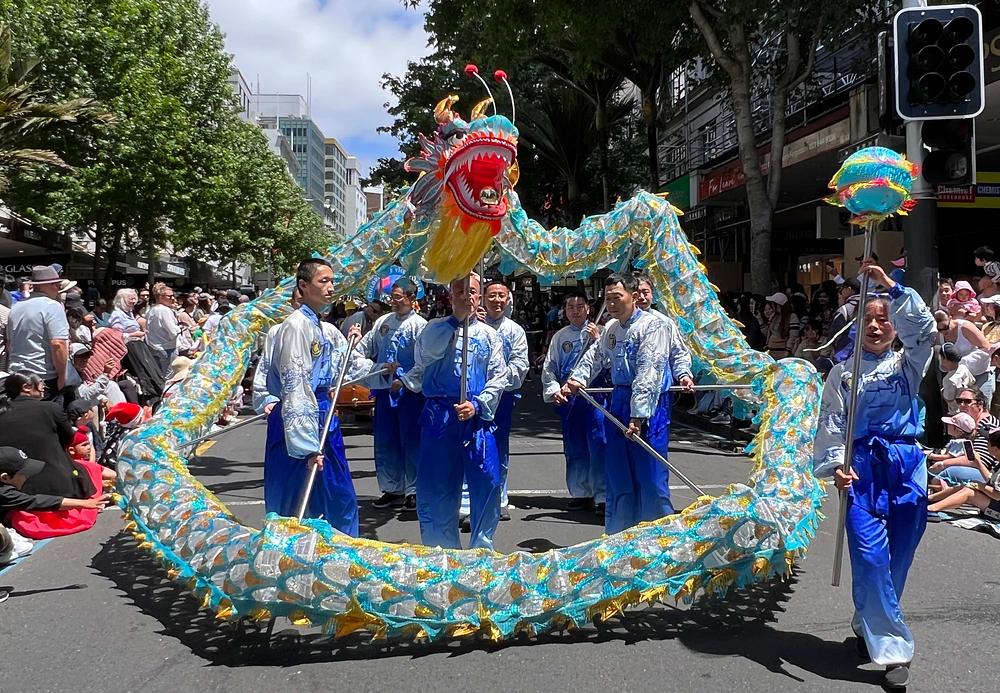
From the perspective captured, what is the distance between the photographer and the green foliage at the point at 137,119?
739 inches

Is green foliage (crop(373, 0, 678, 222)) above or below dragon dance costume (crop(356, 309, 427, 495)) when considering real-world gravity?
above

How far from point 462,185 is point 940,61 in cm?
424

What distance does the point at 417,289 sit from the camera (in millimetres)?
7605

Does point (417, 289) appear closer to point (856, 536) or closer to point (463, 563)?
point (463, 563)

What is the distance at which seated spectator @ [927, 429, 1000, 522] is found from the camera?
22.3 feet

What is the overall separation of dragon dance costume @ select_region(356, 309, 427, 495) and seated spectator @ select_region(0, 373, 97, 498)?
2.34m

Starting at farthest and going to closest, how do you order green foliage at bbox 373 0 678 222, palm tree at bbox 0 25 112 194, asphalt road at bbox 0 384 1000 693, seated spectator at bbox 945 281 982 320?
green foliage at bbox 373 0 678 222
palm tree at bbox 0 25 112 194
seated spectator at bbox 945 281 982 320
asphalt road at bbox 0 384 1000 693

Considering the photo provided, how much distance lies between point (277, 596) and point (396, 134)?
24.5 meters

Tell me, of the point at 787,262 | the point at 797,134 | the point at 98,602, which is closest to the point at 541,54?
the point at 797,134

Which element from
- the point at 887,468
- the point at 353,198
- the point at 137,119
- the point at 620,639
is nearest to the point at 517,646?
the point at 620,639

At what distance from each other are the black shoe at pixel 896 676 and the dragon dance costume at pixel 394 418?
14.1 feet

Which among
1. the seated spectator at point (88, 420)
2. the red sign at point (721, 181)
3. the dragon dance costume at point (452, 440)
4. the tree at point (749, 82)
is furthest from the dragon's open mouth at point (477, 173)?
the red sign at point (721, 181)

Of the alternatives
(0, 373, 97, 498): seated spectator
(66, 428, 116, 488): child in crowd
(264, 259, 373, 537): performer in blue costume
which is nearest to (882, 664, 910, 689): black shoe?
(264, 259, 373, 537): performer in blue costume

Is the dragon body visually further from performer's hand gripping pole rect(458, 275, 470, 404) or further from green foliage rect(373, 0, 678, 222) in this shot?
green foliage rect(373, 0, 678, 222)
